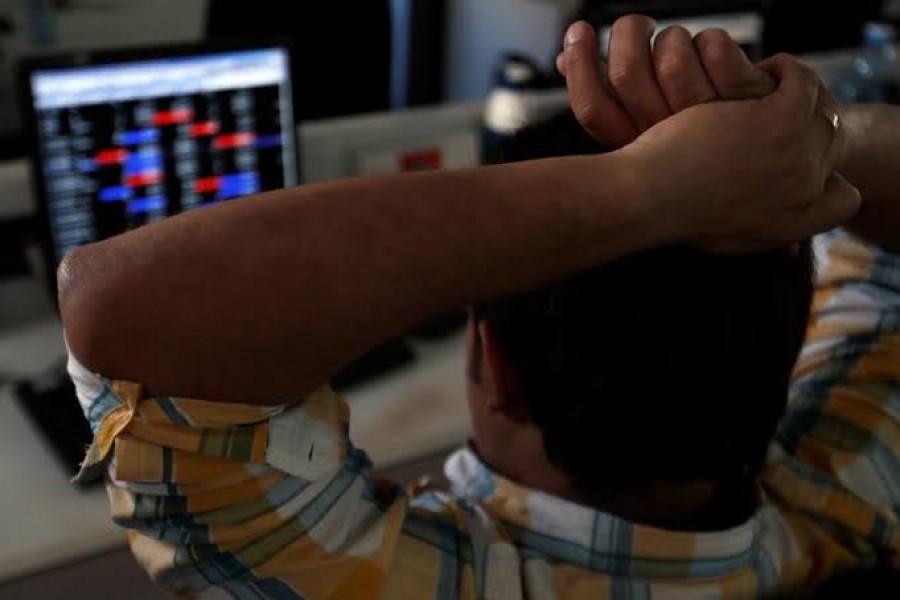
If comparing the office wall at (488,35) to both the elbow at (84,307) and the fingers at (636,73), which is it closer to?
the fingers at (636,73)

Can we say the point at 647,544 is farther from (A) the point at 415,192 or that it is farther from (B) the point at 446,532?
(A) the point at 415,192

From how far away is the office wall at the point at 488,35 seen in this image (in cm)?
271

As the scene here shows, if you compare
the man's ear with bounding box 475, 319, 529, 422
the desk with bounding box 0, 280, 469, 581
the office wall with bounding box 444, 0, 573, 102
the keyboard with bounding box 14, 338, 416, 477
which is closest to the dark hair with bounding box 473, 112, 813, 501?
the man's ear with bounding box 475, 319, 529, 422

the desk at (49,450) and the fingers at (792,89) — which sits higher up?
the fingers at (792,89)

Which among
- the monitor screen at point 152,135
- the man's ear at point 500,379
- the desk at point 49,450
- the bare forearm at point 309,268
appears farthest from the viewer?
the monitor screen at point 152,135

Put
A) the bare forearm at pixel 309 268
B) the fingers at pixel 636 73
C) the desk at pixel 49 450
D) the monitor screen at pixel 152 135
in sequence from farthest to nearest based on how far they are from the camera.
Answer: the monitor screen at pixel 152 135, the desk at pixel 49 450, the fingers at pixel 636 73, the bare forearm at pixel 309 268

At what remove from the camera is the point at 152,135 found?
4.56 feet

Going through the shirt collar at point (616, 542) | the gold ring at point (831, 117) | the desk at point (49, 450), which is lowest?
the desk at point (49, 450)

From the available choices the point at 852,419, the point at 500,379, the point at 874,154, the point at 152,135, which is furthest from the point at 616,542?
the point at 152,135

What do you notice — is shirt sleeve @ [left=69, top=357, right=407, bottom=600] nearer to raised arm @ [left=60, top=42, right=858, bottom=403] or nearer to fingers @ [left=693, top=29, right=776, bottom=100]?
raised arm @ [left=60, top=42, right=858, bottom=403]

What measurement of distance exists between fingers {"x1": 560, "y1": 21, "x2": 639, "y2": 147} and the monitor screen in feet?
2.67

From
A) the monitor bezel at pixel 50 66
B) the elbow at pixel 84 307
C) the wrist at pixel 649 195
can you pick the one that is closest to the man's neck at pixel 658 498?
the wrist at pixel 649 195

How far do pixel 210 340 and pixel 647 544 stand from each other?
0.39 metres

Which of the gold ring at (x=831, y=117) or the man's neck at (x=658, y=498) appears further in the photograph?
the man's neck at (x=658, y=498)
